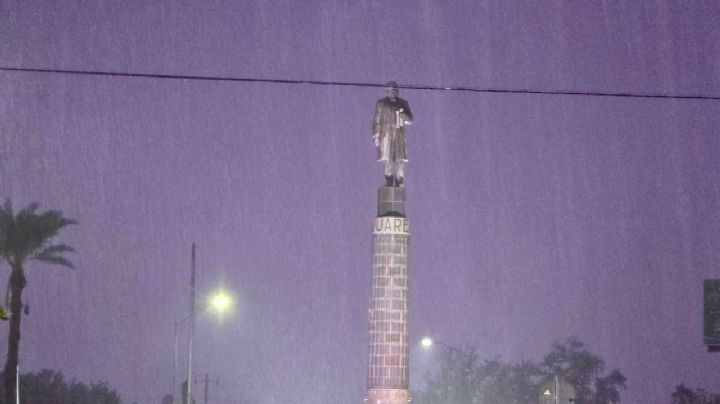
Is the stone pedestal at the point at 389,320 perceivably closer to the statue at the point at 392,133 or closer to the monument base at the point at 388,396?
the monument base at the point at 388,396

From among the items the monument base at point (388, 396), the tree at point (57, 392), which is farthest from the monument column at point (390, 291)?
the tree at point (57, 392)

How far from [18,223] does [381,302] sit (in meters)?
14.1

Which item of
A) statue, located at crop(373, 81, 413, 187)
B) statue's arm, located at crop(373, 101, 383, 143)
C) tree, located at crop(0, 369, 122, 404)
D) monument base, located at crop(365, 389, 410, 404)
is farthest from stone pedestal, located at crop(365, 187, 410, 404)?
tree, located at crop(0, 369, 122, 404)

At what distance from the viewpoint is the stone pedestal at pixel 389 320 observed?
5184 cm

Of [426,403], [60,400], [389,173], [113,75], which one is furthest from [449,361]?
[113,75]

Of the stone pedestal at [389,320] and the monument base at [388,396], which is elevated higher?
the stone pedestal at [389,320]

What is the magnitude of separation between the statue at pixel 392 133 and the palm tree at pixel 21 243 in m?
12.3

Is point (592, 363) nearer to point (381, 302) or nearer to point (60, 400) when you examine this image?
point (60, 400)

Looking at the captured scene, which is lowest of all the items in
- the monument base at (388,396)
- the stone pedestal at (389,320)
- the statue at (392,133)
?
the monument base at (388,396)

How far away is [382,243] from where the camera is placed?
172 feet

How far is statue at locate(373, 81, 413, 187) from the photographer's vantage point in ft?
175

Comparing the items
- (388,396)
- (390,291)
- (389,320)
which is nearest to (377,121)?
(390,291)

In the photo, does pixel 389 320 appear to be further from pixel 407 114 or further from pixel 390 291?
pixel 407 114

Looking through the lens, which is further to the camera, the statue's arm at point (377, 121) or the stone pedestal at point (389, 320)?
the statue's arm at point (377, 121)
